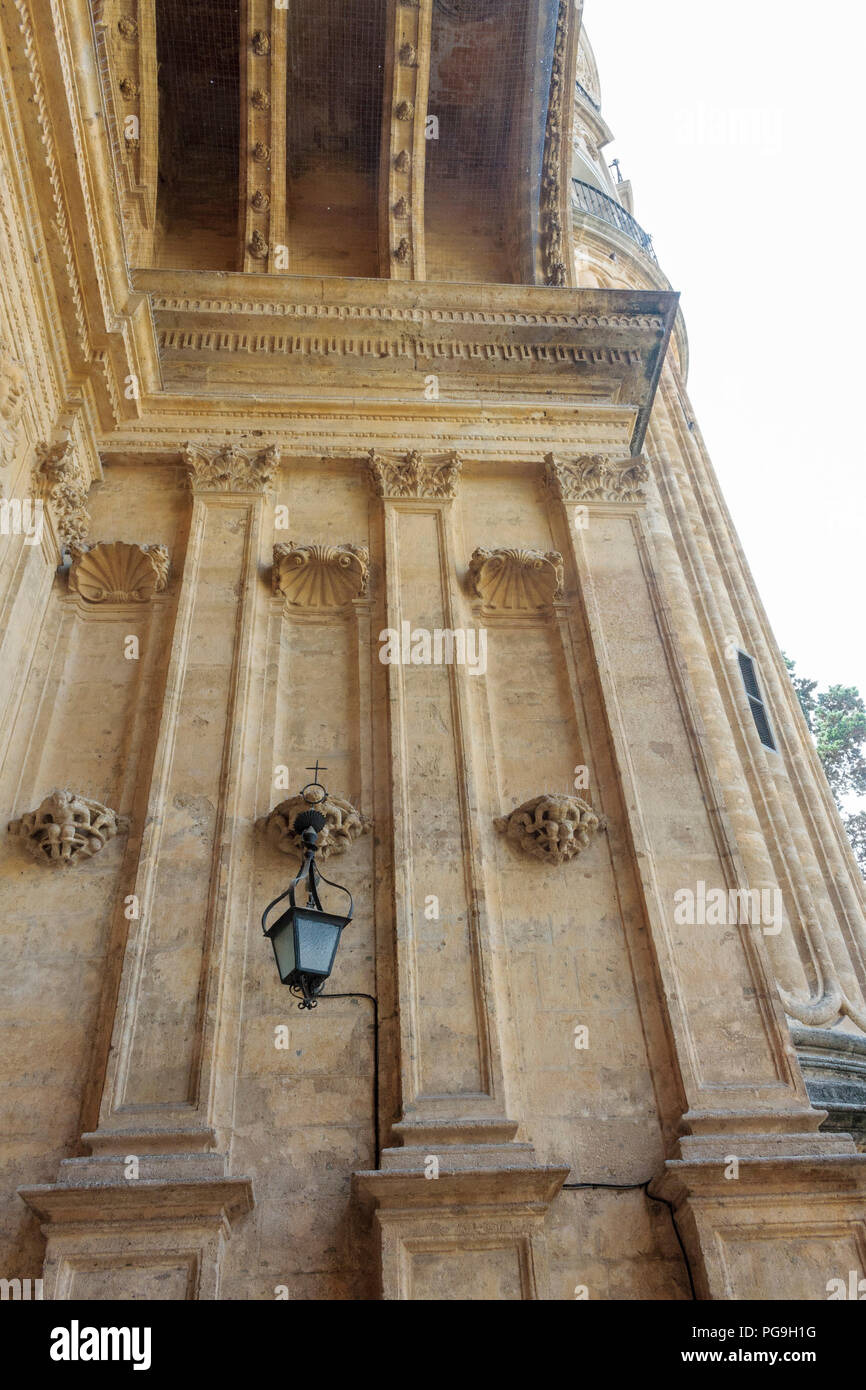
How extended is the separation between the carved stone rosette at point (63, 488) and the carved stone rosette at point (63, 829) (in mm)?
2721

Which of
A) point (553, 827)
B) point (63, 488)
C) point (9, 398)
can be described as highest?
point (63, 488)

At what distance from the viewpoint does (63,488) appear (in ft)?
27.6

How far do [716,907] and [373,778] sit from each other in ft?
8.60

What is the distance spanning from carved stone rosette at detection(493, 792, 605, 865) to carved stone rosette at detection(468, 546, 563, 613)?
2236 mm

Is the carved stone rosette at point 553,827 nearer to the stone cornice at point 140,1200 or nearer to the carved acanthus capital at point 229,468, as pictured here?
the stone cornice at point 140,1200

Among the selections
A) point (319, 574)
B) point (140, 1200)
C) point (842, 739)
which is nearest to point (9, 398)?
point (319, 574)

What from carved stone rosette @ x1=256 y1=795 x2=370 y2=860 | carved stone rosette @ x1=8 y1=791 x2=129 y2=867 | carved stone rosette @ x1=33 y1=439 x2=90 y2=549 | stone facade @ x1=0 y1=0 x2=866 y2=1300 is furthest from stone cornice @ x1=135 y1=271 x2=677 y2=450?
carved stone rosette @ x1=8 y1=791 x2=129 y2=867

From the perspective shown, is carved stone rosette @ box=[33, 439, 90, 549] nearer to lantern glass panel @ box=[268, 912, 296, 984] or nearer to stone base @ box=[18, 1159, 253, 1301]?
lantern glass panel @ box=[268, 912, 296, 984]

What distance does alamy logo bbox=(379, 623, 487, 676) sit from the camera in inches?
324

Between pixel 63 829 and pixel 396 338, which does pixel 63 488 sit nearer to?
pixel 63 829

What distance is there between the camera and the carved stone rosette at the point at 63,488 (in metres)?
8.30
